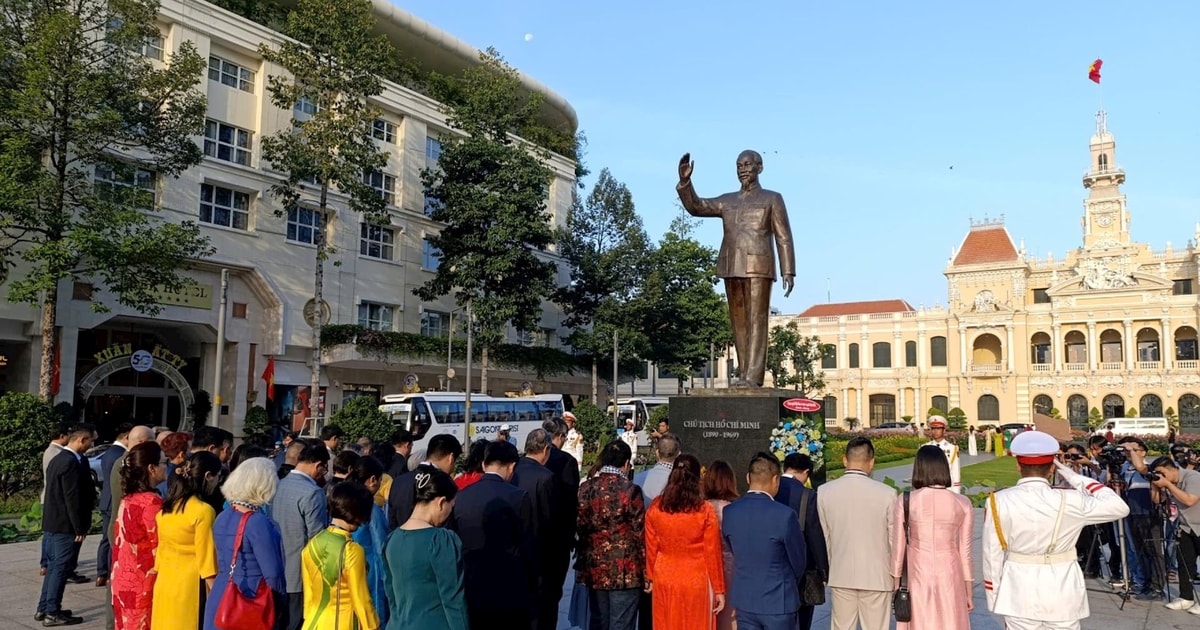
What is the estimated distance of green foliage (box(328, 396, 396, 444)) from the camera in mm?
21172

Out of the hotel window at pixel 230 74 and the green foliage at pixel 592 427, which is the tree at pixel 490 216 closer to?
the green foliage at pixel 592 427

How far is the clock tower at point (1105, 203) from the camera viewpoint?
58.2 metres

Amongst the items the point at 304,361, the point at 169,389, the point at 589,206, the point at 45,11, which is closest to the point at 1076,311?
the point at 589,206

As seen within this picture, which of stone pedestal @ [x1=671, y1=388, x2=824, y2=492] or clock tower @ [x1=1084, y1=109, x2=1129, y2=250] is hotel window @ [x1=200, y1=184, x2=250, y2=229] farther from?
clock tower @ [x1=1084, y1=109, x2=1129, y2=250]

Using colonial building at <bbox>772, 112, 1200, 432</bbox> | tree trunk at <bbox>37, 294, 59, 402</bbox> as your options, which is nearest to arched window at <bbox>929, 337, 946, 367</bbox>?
colonial building at <bbox>772, 112, 1200, 432</bbox>

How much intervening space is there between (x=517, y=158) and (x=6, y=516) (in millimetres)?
21195

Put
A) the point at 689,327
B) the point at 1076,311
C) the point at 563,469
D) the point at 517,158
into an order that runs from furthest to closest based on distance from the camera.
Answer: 1. the point at 1076,311
2. the point at 689,327
3. the point at 517,158
4. the point at 563,469

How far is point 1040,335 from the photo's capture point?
58781mm

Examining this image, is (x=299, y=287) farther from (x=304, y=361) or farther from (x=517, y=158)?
(x=517, y=158)

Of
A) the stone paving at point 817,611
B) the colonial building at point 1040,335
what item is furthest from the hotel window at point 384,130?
the colonial building at point 1040,335

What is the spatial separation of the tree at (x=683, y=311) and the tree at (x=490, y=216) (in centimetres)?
674

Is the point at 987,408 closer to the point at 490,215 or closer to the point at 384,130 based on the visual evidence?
the point at 490,215

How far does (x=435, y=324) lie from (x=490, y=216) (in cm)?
626

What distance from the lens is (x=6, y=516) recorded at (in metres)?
14.0
